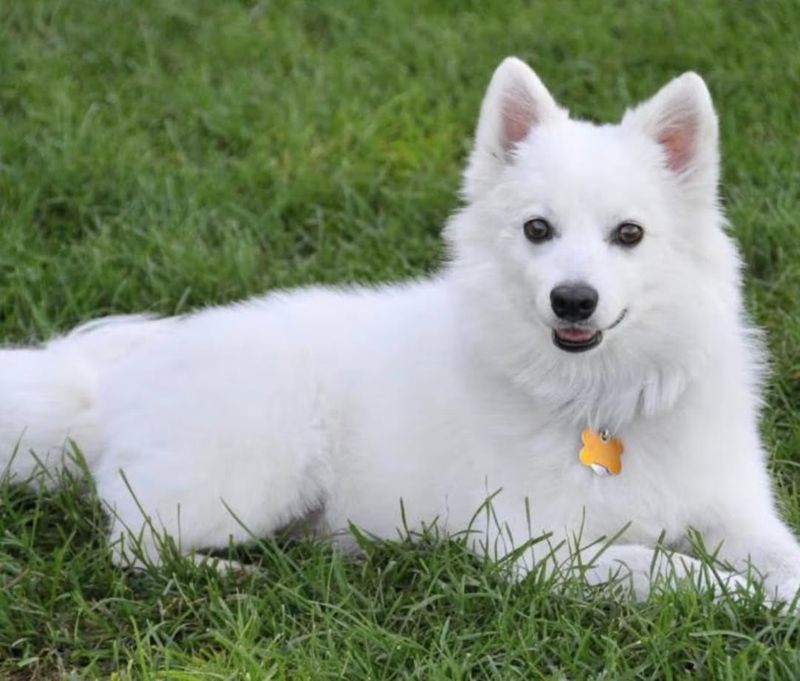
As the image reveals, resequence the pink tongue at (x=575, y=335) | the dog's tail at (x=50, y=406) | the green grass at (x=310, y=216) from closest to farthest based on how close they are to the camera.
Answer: the green grass at (x=310, y=216), the pink tongue at (x=575, y=335), the dog's tail at (x=50, y=406)

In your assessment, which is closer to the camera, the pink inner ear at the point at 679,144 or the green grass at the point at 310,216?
the green grass at the point at 310,216

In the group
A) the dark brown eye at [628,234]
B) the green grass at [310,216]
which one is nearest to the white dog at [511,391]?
the dark brown eye at [628,234]

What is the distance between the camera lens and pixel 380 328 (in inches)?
168

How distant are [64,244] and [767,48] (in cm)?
334

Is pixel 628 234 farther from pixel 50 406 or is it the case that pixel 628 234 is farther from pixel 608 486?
pixel 50 406

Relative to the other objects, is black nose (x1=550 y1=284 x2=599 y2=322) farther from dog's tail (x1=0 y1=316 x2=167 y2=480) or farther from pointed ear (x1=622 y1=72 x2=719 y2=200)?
dog's tail (x1=0 y1=316 x2=167 y2=480)

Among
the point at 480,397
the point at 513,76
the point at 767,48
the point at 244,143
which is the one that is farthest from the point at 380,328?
the point at 767,48

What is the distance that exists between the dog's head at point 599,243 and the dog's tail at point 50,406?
4.05ft

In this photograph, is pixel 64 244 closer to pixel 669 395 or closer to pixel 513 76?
pixel 513 76

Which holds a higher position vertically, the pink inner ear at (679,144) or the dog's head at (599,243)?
the pink inner ear at (679,144)

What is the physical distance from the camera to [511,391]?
154 inches

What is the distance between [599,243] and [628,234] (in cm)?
9

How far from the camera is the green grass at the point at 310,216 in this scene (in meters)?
Result: 3.43

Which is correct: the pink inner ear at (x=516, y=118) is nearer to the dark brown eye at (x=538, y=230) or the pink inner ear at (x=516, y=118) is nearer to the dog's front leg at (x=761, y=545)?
the dark brown eye at (x=538, y=230)
